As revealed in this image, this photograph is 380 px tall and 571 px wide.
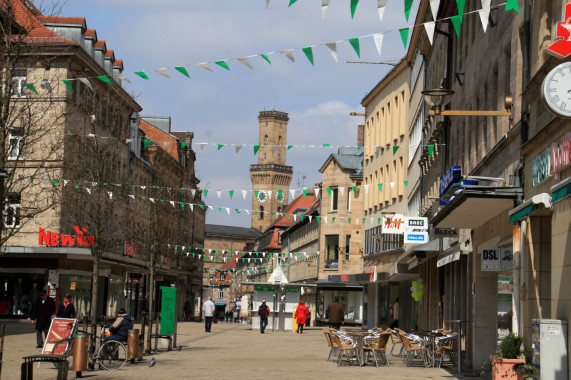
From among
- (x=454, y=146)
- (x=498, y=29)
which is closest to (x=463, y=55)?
(x=454, y=146)

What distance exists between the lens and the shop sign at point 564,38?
11594mm

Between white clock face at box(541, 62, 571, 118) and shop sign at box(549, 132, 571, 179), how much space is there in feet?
2.64

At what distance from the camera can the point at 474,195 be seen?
1609cm

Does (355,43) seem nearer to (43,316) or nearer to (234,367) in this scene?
(234,367)

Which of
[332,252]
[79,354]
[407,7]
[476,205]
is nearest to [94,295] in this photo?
[79,354]

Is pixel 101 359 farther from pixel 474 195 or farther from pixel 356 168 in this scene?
pixel 356 168

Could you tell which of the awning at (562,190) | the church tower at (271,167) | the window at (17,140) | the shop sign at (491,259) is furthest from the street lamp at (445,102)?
the church tower at (271,167)

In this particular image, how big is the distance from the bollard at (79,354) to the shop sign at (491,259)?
751 centimetres

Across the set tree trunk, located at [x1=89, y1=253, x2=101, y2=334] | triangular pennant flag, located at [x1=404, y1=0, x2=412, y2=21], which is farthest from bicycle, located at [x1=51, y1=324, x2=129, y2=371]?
triangular pennant flag, located at [x1=404, y1=0, x2=412, y2=21]

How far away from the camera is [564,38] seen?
38.5 ft

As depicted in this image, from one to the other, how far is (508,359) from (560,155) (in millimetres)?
3162

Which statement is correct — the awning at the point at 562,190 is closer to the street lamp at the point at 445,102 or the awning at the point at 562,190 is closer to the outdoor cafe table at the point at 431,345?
the street lamp at the point at 445,102

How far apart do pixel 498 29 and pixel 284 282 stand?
31605 mm

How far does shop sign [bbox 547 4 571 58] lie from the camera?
38.0 feet
